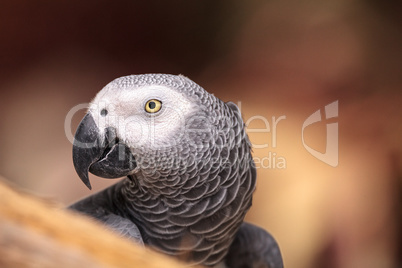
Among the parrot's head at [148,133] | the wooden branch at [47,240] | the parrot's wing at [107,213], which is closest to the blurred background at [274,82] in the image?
the parrot's wing at [107,213]

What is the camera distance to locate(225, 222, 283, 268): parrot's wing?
3.67ft

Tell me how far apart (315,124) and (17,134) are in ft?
3.55

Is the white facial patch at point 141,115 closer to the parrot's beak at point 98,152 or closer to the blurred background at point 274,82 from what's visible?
the parrot's beak at point 98,152

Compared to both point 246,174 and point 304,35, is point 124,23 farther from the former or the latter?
point 246,174

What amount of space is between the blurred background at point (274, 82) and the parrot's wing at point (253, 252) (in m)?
0.26

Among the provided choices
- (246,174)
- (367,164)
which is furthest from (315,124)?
(246,174)

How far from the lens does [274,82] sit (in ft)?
4.60

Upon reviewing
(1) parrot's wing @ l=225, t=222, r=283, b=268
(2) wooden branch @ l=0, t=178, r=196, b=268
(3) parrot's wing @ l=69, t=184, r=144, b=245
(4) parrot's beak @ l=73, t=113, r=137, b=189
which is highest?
(4) parrot's beak @ l=73, t=113, r=137, b=189

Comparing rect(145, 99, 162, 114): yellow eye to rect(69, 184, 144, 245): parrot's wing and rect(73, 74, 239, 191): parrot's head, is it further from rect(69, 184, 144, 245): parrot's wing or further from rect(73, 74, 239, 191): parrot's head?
rect(69, 184, 144, 245): parrot's wing

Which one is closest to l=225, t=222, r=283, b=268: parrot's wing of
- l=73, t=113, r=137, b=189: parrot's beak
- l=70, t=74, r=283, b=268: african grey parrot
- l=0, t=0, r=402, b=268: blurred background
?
l=70, t=74, r=283, b=268: african grey parrot

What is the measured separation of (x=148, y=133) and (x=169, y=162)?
8cm

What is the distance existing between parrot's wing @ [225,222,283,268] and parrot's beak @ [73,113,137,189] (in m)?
0.48

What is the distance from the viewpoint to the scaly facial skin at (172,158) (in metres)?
0.80

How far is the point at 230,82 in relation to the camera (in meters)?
1.42
